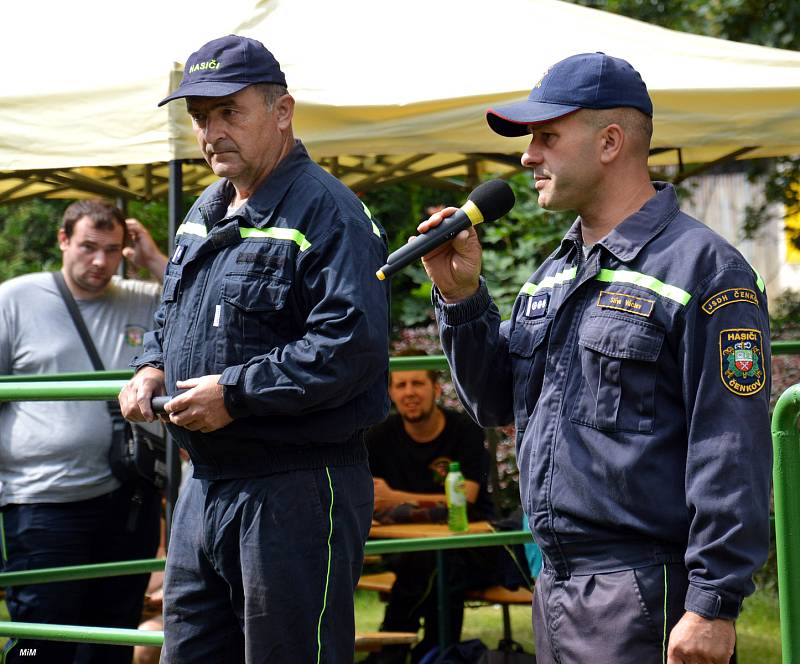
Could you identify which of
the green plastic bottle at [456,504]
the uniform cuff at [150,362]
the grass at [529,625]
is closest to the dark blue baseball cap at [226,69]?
the uniform cuff at [150,362]

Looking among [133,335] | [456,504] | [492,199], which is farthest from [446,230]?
[456,504]

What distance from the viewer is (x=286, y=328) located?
2.81 m

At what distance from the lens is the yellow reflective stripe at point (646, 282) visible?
2205 mm

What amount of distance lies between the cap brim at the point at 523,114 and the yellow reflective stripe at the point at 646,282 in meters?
0.33

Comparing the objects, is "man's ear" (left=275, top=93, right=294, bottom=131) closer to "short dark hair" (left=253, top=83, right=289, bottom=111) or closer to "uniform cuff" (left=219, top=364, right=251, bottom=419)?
"short dark hair" (left=253, top=83, right=289, bottom=111)

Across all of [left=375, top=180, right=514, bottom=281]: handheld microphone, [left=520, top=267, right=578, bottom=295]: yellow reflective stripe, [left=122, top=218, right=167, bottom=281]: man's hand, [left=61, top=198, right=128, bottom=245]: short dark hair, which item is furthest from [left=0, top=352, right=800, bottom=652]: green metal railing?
[left=122, top=218, right=167, bottom=281]: man's hand

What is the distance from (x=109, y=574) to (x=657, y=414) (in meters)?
2.13

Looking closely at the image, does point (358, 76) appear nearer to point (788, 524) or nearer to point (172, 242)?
point (172, 242)

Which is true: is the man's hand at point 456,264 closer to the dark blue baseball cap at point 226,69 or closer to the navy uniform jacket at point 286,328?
the navy uniform jacket at point 286,328

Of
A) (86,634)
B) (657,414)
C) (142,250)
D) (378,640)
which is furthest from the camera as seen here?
(142,250)

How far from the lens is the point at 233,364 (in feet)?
9.05

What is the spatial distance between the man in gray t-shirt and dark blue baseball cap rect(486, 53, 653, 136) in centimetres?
272

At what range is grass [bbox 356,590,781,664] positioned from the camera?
6438 mm

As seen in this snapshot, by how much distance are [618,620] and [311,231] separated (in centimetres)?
116
